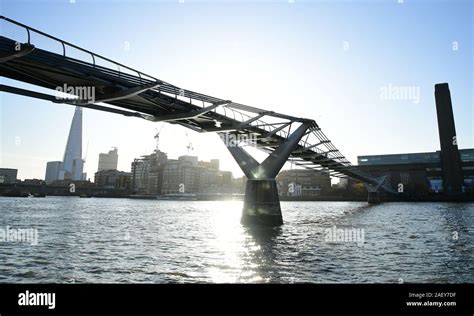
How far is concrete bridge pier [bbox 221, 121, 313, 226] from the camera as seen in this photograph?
35375 millimetres

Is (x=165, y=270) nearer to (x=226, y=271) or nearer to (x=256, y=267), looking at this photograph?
(x=226, y=271)

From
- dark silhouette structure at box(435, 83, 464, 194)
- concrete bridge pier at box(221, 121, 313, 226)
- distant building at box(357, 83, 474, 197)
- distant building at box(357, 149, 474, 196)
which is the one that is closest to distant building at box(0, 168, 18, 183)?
concrete bridge pier at box(221, 121, 313, 226)

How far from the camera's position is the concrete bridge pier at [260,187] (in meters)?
35.4

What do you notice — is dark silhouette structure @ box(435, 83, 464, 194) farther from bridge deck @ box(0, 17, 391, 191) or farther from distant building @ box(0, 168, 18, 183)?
distant building @ box(0, 168, 18, 183)

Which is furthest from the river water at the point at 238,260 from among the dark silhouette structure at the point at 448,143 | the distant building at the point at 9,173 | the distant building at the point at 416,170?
the distant building at the point at 9,173

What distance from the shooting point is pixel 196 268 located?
588 inches

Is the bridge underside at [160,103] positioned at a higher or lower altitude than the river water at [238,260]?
higher

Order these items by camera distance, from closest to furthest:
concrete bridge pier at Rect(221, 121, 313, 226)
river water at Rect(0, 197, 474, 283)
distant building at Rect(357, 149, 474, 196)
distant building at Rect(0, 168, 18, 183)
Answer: river water at Rect(0, 197, 474, 283) → concrete bridge pier at Rect(221, 121, 313, 226) → distant building at Rect(357, 149, 474, 196) → distant building at Rect(0, 168, 18, 183)

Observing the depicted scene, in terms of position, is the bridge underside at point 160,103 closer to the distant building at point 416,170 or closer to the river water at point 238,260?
the river water at point 238,260

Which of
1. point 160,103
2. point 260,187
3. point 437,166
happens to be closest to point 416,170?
point 437,166

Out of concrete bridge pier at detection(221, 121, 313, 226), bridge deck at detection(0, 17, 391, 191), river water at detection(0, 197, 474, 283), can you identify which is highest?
bridge deck at detection(0, 17, 391, 191)
